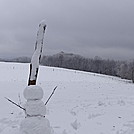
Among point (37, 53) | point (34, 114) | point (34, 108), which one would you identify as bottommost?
point (34, 114)

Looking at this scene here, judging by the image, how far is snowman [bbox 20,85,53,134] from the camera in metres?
3.87

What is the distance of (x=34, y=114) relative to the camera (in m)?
3.91

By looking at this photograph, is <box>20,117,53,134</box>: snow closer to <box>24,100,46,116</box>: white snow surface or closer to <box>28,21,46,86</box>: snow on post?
<box>24,100,46,116</box>: white snow surface

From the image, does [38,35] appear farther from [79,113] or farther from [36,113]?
[79,113]

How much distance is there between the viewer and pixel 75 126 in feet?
21.0

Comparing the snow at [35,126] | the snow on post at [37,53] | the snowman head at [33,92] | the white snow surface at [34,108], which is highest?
the snow on post at [37,53]

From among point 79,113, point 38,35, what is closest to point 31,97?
point 38,35

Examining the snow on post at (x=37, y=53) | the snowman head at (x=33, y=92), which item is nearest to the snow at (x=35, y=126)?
the snowman head at (x=33, y=92)

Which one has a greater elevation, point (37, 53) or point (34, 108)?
point (37, 53)

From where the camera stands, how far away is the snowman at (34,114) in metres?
3.87

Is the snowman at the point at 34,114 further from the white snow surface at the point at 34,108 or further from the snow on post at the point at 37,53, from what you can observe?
the snow on post at the point at 37,53

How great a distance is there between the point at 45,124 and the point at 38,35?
1.54 meters

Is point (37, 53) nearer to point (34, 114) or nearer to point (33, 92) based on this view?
point (33, 92)

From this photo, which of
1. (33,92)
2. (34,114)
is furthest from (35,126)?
(33,92)
